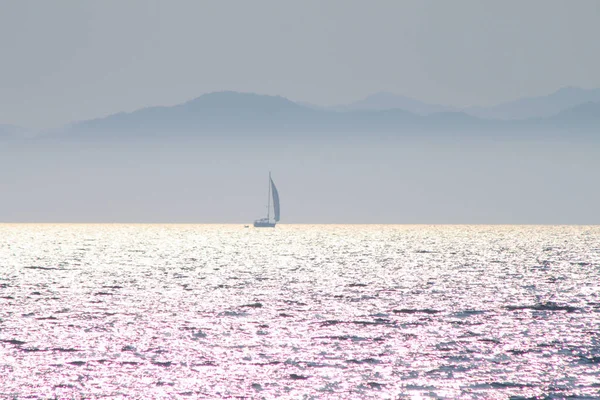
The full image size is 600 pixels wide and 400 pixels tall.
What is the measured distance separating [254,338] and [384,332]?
640cm

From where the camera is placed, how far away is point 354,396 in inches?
1039

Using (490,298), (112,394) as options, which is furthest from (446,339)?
(490,298)

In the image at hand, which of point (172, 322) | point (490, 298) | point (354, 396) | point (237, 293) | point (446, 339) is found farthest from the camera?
point (237, 293)

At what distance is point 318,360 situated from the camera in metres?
32.4

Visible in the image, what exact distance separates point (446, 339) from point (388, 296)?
21.6 m

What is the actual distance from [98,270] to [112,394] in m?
65.5

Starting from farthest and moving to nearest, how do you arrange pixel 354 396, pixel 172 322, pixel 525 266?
1. pixel 525 266
2. pixel 172 322
3. pixel 354 396

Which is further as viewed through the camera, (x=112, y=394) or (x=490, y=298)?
(x=490, y=298)

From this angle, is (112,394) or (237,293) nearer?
(112,394)

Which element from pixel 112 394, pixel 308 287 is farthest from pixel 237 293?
pixel 112 394

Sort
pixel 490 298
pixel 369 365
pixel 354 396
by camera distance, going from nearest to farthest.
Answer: pixel 354 396 → pixel 369 365 → pixel 490 298

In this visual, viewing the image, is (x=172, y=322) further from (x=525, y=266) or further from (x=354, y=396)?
(x=525, y=266)

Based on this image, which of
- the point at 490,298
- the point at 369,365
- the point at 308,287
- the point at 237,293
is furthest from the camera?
the point at 308,287

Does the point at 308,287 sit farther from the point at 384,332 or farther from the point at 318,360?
the point at 318,360
